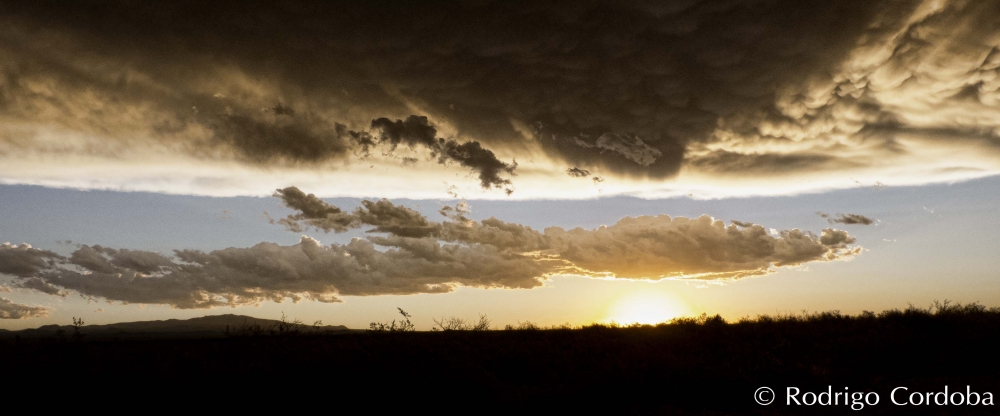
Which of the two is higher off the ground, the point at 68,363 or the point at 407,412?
the point at 68,363

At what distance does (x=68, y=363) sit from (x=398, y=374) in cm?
819

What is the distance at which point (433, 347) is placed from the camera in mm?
19297

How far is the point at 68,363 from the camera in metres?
13.5

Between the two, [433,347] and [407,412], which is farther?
[433,347]

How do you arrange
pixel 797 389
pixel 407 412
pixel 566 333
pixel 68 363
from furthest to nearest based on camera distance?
pixel 566 333 → pixel 797 389 → pixel 68 363 → pixel 407 412

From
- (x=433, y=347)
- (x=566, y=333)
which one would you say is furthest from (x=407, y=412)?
(x=566, y=333)

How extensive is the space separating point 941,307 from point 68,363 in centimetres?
3770

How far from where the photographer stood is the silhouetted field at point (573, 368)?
13.0m

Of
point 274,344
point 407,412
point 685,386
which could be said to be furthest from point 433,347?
point 685,386

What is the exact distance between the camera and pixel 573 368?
16.4 meters

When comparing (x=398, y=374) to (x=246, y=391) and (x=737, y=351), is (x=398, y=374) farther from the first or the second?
(x=737, y=351)

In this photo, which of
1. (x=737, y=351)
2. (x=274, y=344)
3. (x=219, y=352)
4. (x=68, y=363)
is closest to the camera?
(x=68, y=363)

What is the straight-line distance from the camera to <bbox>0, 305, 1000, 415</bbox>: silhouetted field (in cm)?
1296

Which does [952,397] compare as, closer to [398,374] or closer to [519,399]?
[519,399]
